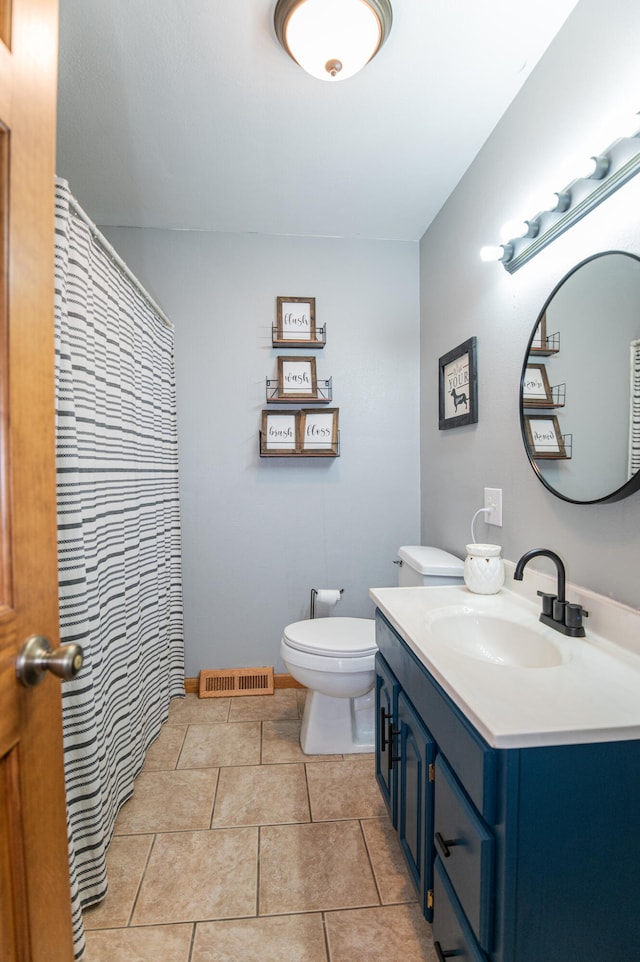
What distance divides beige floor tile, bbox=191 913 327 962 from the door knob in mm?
1072

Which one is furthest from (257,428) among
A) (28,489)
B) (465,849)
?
(465,849)

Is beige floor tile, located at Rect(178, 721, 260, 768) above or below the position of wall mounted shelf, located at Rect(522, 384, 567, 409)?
below

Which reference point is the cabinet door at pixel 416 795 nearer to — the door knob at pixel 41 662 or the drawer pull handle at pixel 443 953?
the drawer pull handle at pixel 443 953

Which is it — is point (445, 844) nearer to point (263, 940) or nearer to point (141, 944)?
point (263, 940)

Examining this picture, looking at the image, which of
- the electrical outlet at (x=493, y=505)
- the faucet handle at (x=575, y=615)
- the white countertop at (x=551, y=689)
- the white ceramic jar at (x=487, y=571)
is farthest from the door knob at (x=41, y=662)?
the electrical outlet at (x=493, y=505)

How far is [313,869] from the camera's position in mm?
1410

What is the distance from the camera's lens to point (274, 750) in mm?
1984

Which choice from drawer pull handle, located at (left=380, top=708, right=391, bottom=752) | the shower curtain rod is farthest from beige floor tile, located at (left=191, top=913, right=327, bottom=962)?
the shower curtain rod

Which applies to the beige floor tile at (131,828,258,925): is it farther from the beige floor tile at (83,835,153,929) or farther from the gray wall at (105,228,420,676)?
the gray wall at (105,228,420,676)

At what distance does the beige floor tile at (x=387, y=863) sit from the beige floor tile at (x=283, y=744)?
387 mm

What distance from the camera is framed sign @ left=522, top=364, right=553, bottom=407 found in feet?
4.45

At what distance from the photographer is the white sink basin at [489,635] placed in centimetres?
117

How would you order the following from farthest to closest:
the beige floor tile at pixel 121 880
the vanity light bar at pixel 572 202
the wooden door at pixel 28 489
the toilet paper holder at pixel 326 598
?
1. the toilet paper holder at pixel 326 598
2. the beige floor tile at pixel 121 880
3. the vanity light bar at pixel 572 202
4. the wooden door at pixel 28 489

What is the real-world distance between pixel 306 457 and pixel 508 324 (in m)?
1.22
